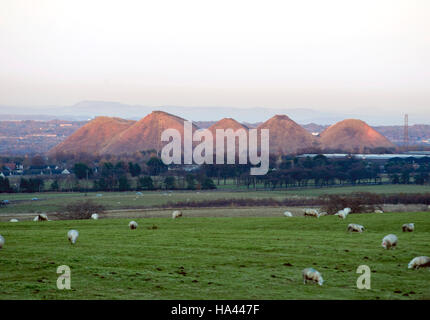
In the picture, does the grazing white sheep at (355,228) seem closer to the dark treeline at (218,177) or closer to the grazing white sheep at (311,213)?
the grazing white sheep at (311,213)

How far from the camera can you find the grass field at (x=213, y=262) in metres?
13.8

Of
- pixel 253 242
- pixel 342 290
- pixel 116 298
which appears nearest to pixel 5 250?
pixel 116 298

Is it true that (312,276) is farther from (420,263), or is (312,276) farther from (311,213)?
(311,213)

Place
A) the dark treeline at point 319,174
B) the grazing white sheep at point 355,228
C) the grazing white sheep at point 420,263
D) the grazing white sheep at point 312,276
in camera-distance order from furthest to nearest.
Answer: the dark treeline at point 319,174
the grazing white sheep at point 355,228
the grazing white sheep at point 420,263
the grazing white sheep at point 312,276

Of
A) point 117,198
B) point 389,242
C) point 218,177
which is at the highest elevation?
point 389,242

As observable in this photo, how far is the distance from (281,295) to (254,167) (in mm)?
108222

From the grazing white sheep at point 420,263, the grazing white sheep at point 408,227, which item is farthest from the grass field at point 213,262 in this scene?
the grazing white sheep at point 420,263

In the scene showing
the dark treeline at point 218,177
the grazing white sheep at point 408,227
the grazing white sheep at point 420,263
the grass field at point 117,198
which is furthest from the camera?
the dark treeline at point 218,177

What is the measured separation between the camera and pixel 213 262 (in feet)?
58.1

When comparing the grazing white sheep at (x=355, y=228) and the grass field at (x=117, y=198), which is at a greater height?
the grazing white sheep at (x=355, y=228)

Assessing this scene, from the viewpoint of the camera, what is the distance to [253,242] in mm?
21750

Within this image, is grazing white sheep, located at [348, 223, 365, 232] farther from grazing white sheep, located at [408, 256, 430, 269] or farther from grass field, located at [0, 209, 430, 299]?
grazing white sheep, located at [408, 256, 430, 269]

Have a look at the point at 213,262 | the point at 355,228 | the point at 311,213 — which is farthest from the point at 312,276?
the point at 311,213

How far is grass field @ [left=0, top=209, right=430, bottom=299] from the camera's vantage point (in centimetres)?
1382
